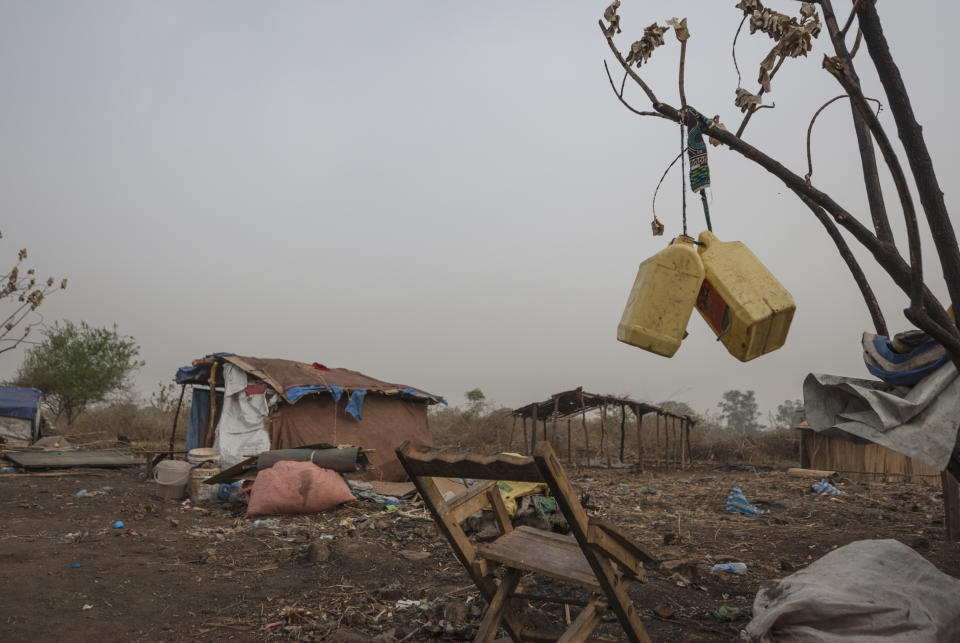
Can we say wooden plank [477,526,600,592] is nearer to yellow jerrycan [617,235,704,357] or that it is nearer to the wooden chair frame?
the wooden chair frame

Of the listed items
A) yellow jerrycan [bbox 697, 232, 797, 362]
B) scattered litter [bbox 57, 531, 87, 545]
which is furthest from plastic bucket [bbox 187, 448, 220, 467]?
yellow jerrycan [bbox 697, 232, 797, 362]

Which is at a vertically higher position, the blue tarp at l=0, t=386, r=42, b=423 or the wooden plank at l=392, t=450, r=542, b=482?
the wooden plank at l=392, t=450, r=542, b=482

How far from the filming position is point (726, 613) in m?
3.57

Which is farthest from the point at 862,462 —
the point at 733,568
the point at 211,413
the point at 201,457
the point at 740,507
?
the point at 211,413

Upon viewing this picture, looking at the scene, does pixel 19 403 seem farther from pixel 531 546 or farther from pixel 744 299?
pixel 744 299

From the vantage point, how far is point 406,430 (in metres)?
12.7

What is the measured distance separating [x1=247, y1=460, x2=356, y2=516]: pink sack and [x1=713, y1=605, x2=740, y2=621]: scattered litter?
5450 mm

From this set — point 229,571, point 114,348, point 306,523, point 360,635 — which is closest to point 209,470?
point 306,523

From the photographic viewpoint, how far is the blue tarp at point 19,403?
1708 cm

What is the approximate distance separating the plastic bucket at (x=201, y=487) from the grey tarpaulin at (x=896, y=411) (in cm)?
846

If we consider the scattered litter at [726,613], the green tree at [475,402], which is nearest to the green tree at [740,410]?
the green tree at [475,402]

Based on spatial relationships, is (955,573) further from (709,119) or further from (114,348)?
(114,348)

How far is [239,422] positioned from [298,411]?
1293 millimetres

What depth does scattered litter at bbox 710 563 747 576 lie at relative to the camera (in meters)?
4.64
